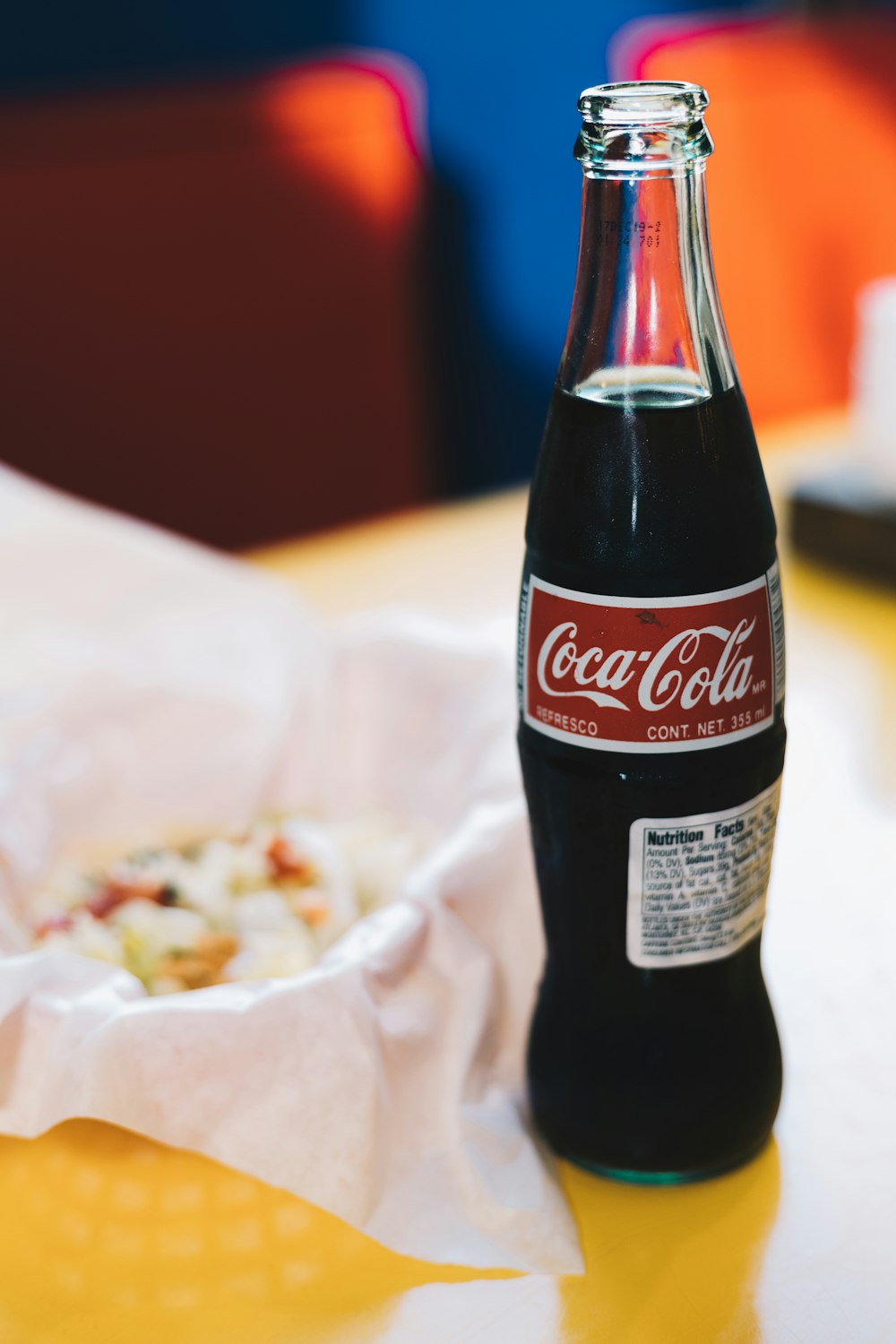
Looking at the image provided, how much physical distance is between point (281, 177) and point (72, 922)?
1544 mm

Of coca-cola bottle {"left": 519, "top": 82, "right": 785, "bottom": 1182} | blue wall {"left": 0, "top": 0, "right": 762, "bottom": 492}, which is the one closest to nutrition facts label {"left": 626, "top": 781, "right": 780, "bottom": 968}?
coca-cola bottle {"left": 519, "top": 82, "right": 785, "bottom": 1182}

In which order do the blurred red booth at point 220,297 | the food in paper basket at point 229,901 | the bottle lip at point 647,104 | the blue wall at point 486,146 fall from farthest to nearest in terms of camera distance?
1. the blue wall at point 486,146
2. the blurred red booth at point 220,297
3. the food in paper basket at point 229,901
4. the bottle lip at point 647,104

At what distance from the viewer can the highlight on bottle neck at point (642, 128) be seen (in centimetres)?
50

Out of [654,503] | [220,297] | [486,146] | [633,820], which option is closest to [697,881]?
[633,820]

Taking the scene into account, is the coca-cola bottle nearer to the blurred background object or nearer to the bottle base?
the bottle base

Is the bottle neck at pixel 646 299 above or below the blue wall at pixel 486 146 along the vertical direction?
above

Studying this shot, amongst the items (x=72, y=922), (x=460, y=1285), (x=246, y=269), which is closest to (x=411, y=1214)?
(x=460, y=1285)

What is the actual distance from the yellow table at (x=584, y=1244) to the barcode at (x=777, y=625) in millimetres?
187

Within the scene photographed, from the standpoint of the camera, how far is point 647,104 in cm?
50

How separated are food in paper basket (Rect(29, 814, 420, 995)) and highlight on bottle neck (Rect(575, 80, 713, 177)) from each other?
13.0 inches

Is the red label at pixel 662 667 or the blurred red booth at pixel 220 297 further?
the blurred red booth at pixel 220 297

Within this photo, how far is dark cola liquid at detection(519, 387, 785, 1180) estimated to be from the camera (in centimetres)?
53

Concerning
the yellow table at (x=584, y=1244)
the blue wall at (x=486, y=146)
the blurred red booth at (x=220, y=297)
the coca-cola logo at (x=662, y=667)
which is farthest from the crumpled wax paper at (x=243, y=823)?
the blue wall at (x=486, y=146)

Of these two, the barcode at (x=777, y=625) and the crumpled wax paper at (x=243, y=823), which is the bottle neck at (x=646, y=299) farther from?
the crumpled wax paper at (x=243, y=823)
